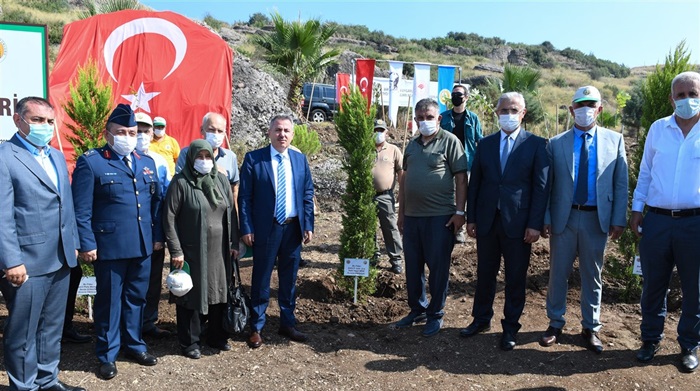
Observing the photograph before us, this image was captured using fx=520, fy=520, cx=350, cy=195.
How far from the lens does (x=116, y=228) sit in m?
3.90

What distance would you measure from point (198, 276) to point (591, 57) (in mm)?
70829

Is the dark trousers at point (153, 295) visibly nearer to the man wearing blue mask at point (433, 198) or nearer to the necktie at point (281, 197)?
the necktie at point (281, 197)

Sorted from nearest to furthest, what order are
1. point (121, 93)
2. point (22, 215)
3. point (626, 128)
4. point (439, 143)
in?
point (22, 215) → point (439, 143) → point (121, 93) → point (626, 128)

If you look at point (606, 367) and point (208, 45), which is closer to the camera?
point (606, 367)

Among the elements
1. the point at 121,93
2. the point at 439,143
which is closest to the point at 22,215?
the point at 439,143

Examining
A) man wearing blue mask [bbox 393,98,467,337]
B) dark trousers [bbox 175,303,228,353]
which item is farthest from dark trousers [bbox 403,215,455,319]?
dark trousers [bbox 175,303,228,353]

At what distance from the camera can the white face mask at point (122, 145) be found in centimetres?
393

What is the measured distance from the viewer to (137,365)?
4.16 metres

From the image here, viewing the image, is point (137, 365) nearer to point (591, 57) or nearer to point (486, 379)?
point (486, 379)

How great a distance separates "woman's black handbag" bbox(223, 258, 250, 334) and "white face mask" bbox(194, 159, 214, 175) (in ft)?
2.93

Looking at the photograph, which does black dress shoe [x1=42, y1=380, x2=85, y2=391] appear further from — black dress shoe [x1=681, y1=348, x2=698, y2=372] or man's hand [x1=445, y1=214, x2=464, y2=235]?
black dress shoe [x1=681, y1=348, x2=698, y2=372]

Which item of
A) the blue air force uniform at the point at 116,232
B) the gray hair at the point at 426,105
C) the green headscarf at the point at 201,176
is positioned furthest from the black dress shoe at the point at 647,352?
the blue air force uniform at the point at 116,232

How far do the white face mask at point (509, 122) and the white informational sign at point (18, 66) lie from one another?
Result: 4541 millimetres

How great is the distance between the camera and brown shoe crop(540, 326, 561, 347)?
177 inches
